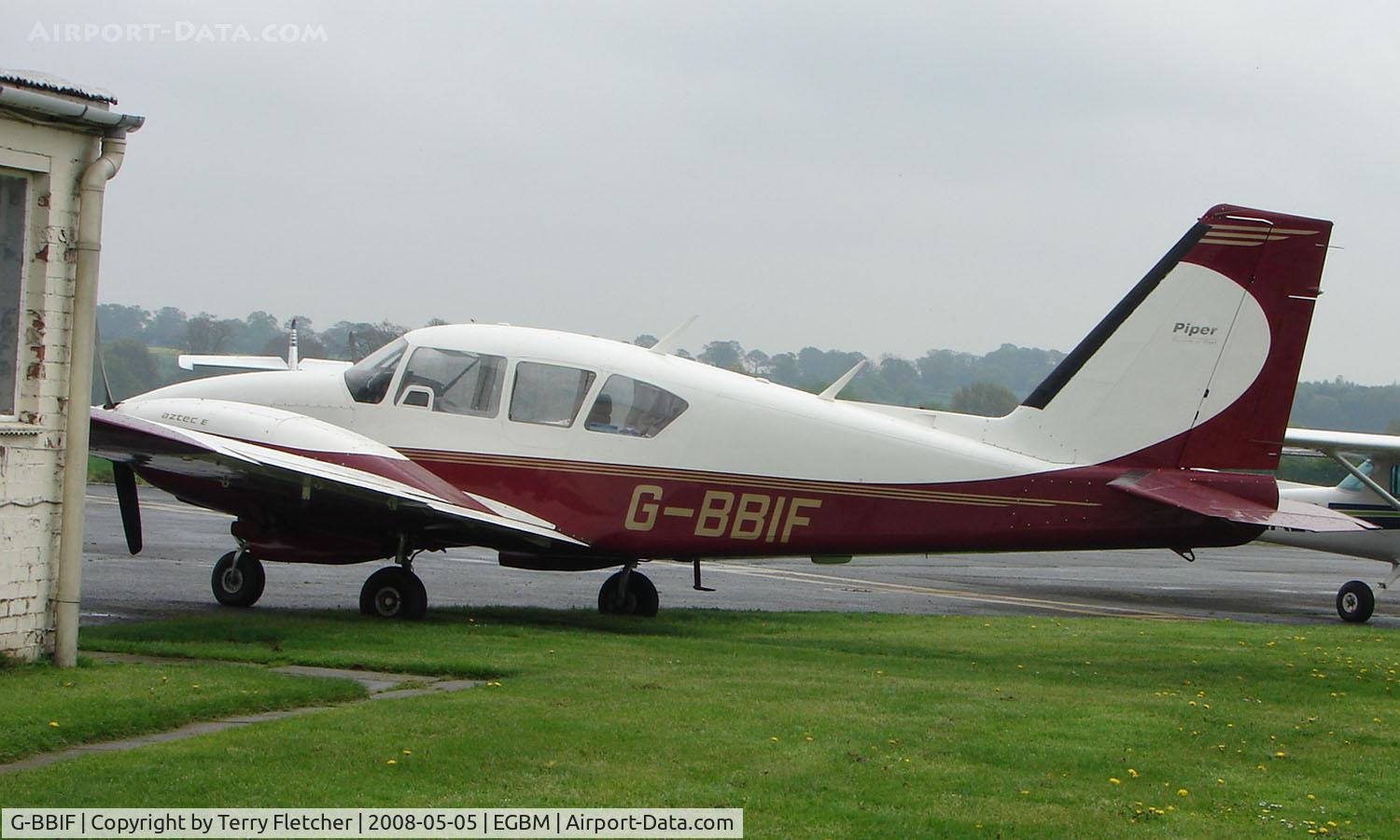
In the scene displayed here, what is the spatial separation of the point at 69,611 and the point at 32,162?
122 inches

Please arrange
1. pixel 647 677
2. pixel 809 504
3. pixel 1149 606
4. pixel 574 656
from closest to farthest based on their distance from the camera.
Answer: pixel 647 677, pixel 574 656, pixel 809 504, pixel 1149 606

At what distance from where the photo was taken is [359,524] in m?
14.0

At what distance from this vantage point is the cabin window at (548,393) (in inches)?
562

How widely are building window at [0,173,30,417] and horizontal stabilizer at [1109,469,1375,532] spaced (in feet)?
32.1

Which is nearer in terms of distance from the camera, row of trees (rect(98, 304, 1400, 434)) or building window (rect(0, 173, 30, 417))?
building window (rect(0, 173, 30, 417))

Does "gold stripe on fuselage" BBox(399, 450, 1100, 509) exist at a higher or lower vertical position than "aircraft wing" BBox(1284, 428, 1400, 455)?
lower

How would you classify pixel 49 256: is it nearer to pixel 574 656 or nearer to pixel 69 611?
pixel 69 611

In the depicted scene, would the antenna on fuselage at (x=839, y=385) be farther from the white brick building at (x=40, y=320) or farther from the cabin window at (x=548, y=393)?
the white brick building at (x=40, y=320)

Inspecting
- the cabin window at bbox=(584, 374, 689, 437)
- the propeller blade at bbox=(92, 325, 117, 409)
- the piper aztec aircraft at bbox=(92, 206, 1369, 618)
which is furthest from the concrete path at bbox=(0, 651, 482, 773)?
the cabin window at bbox=(584, 374, 689, 437)

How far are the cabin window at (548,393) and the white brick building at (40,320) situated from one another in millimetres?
4980

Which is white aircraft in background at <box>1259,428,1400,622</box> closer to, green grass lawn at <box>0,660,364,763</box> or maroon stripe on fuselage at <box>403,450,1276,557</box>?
maroon stripe on fuselage at <box>403,450,1276,557</box>

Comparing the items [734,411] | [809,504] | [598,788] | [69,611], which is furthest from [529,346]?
[598,788]

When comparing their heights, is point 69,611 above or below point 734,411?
below

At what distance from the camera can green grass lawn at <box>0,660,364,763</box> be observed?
7.83 m
